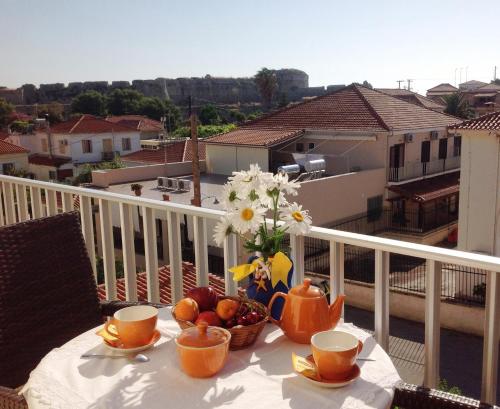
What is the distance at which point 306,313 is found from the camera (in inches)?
55.4

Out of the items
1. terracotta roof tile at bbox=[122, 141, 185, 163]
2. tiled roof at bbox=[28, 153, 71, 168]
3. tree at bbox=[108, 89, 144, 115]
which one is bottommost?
tiled roof at bbox=[28, 153, 71, 168]

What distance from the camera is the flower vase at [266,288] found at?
60.4 inches

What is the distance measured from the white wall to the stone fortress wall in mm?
44511

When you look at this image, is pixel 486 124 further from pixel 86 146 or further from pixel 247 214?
pixel 86 146

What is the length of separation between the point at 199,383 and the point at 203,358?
69 mm

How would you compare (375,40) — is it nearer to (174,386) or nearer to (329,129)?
(329,129)

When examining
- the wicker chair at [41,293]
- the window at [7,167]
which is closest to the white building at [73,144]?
the window at [7,167]

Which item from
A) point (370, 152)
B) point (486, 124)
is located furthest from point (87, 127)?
point (486, 124)

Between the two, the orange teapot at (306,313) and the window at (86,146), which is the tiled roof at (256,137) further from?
the orange teapot at (306,313)

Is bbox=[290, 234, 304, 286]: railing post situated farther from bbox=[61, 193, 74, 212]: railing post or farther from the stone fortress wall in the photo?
the stone fortress wall

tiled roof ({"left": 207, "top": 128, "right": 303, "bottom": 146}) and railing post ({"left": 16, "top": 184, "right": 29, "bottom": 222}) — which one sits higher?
railing post ({"left": 16, "top": 184, "right": 29, "bottom": 222})

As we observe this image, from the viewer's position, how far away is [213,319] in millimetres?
1420

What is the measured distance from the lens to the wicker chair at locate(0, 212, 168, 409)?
1.82 metres

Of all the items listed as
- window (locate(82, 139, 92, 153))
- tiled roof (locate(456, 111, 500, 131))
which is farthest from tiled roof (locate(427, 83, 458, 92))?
tiled roof (locate(456, 111, 500, 131))
